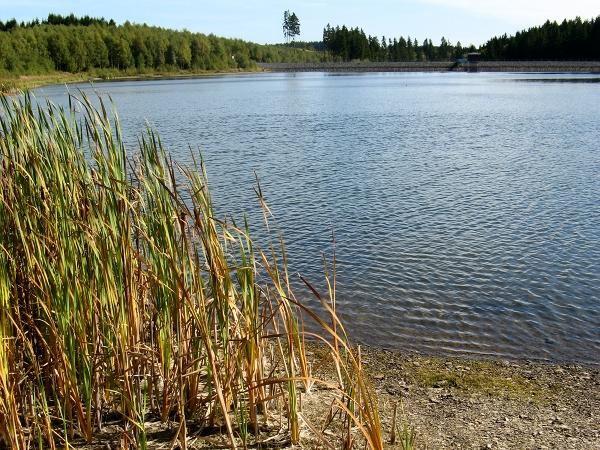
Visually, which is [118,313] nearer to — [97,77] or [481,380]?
[481,380]

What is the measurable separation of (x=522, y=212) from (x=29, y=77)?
9038cm

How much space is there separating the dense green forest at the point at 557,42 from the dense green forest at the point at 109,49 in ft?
235

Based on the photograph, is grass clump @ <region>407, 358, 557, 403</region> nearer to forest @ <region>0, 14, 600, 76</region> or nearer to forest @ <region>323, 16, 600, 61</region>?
forest @ <region>0, 14, 600, 76</region>

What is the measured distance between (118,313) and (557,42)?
13936 cm

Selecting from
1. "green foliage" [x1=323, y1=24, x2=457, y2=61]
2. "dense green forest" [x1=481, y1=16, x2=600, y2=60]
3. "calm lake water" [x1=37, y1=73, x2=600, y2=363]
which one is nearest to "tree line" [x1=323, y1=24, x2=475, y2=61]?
"green foliage" [x1=323, y1=24, x2=457, y2=61]

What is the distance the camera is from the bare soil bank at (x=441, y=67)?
113838 mm

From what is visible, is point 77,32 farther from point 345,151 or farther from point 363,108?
point 345,151

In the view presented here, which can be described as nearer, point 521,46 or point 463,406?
point 463,406

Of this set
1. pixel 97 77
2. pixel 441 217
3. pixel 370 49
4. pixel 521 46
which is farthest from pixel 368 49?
pixel 441 217

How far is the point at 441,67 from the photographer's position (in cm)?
15912

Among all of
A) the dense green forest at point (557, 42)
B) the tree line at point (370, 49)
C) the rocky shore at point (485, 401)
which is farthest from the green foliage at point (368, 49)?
the rocky shore at point (485, 401)

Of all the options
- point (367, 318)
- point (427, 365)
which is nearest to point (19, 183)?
point (427, 365)

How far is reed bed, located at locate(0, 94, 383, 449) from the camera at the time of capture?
4.58 meters

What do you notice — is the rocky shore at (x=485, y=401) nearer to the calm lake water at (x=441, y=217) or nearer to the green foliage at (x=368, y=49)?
the calm lake water at (x=441, y=217)
